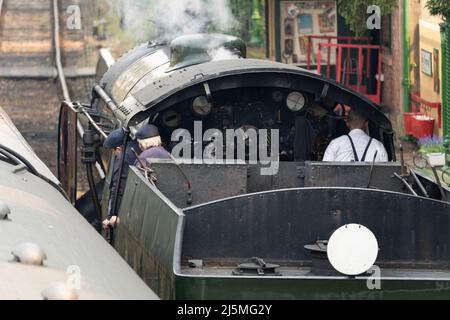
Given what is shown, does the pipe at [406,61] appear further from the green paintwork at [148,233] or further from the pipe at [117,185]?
the green paintwork at [148,233]

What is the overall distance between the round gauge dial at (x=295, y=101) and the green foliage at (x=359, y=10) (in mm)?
10009

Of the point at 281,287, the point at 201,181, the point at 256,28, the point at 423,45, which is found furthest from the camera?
the point at 256,28

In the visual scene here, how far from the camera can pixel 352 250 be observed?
7516mm

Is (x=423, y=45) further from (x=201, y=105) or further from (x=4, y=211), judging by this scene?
(x=4, y=211)

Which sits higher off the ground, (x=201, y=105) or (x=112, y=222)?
(x=201, y=105)

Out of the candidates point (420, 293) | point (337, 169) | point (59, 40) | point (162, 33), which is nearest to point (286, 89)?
point (337, 169)

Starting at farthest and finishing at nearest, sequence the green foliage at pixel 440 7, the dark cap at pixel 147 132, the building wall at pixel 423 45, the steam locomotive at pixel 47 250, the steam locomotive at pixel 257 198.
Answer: the building wall at pixel 423 45 → the green foliage at pixel 440 7 → the dark cap at pixel 147 132 → the steam locomotive at pixel 257 198 → the steam locomotive at pixel 47 250

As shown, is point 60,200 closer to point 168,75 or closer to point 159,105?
point 159,105

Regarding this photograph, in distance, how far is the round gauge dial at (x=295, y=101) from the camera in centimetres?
1162

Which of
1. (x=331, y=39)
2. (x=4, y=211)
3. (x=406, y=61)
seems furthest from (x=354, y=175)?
(x=331, y=39)

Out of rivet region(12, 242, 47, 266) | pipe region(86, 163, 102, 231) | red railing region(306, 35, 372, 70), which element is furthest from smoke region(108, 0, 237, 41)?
rivet region(12, 242, 47, 266)

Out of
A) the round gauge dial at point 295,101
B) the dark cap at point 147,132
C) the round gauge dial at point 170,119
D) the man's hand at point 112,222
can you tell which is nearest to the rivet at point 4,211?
the man's hand at point 112,222

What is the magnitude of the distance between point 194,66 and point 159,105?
121 cm

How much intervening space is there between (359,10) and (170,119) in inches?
450
